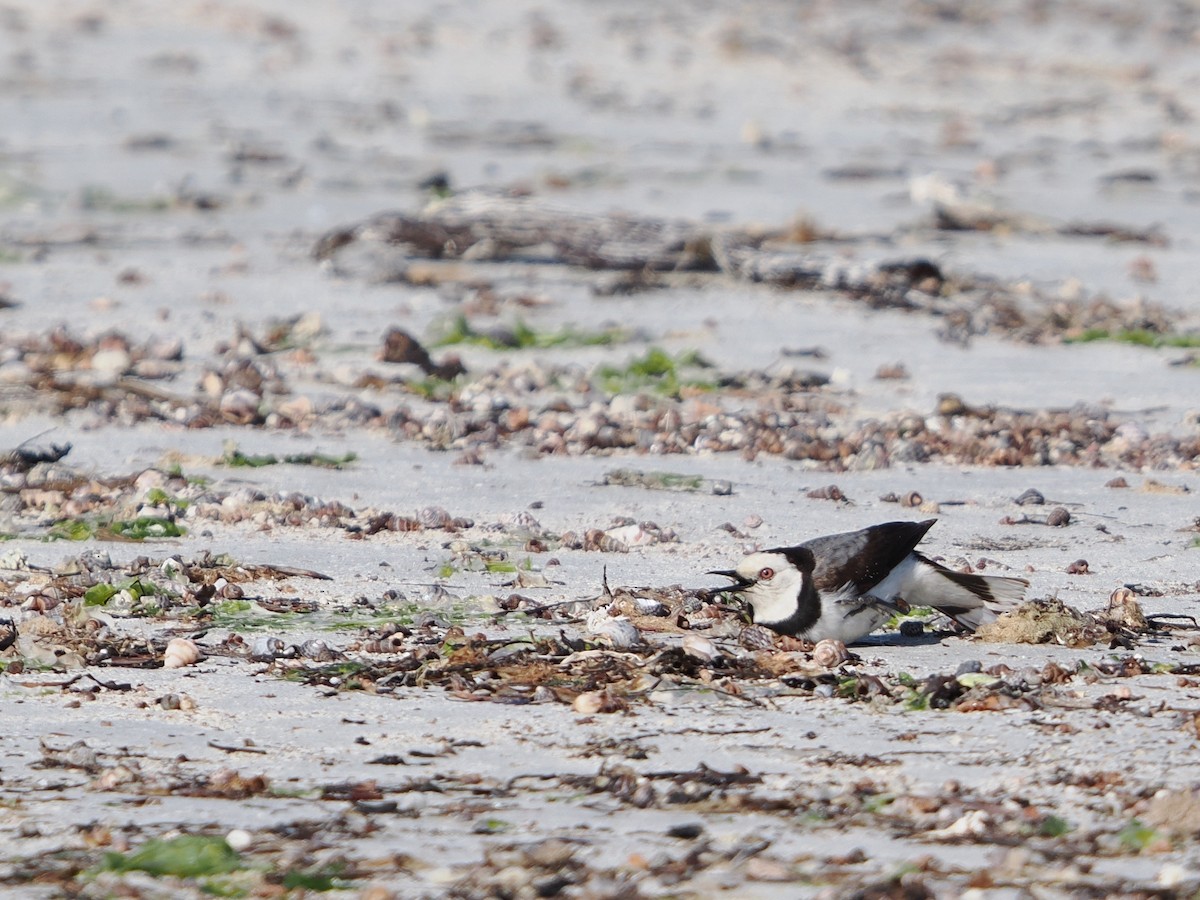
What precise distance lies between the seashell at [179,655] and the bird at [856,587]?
1150 millimetres

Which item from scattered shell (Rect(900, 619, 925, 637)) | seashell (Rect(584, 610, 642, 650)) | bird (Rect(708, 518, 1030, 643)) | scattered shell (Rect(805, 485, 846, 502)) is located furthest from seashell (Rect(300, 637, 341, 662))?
scattered shell (Rect(805, 485, 846, 502))

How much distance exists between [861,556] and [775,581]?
7.7 inches

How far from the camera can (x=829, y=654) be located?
3971 mm

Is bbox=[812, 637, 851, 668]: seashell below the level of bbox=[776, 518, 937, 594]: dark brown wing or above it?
below

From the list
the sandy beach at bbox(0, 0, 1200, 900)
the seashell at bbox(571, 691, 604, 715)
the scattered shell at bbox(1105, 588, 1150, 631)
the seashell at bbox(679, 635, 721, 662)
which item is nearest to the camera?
the sandy beach at bbox(0, 0, 1200, 900)

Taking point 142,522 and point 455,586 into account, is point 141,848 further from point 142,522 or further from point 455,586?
point 142,522

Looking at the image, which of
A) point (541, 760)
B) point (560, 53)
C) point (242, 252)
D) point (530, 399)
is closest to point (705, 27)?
point (560, 53)

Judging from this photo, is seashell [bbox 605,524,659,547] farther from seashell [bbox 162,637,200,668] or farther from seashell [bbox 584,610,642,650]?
seashell [bbox 162,637,200,668]

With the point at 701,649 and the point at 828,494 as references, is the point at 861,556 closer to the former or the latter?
the point at 701,649

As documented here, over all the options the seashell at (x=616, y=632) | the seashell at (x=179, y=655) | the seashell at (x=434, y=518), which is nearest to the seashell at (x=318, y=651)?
the seashell at (x=179, y=655)

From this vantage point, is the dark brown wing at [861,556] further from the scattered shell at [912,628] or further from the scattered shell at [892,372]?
the scattered shell at [892,372]

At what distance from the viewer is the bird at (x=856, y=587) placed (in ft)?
13.3

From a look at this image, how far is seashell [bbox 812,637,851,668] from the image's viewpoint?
396 cm

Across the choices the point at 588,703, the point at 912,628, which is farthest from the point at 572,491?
Answer: the point at 588,703
